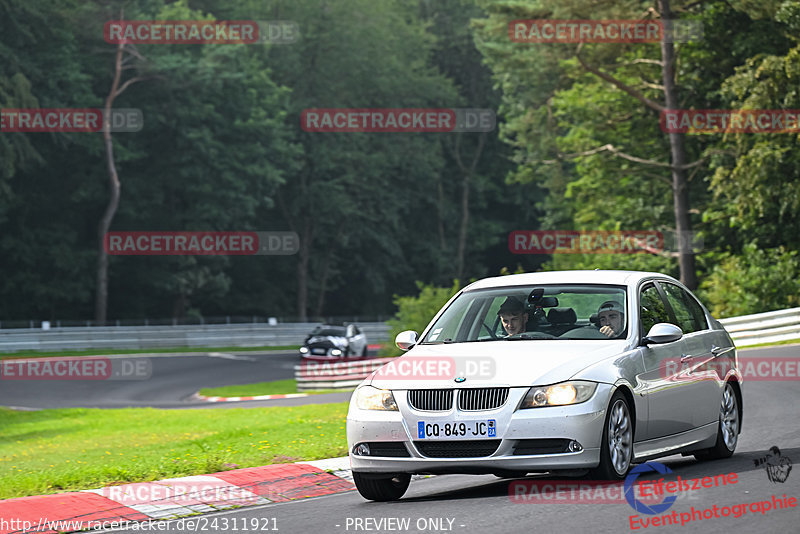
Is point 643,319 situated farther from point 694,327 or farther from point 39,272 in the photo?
point 39,272

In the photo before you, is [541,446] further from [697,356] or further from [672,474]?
[697,356]

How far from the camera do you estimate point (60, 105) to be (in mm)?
63406

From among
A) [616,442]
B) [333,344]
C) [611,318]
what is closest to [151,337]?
[333,344]

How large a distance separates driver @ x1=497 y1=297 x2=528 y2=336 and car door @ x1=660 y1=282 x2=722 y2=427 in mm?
1435

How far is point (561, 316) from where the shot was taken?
10.0 metres

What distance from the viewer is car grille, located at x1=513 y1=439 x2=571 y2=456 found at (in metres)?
8.60

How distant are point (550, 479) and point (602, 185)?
39.4 meters

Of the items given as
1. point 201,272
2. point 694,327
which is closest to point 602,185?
point 201,272

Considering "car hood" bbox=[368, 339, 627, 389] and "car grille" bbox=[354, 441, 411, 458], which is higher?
"car hood" bbox=[368, 339, 627, 389]

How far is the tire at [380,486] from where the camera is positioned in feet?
30.5

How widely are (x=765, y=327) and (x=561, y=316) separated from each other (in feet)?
70.0

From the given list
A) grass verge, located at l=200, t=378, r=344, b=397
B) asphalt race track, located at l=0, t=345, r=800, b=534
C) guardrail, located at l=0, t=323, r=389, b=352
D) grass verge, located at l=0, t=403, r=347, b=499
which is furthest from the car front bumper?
guardrail, located at l=0, t=323, r=389, b=352

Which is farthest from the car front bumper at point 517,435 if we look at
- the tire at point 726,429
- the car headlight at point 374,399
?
the tire at point 726,429

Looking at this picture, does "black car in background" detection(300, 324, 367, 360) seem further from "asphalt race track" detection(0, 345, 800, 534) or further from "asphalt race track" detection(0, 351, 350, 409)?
"asphalt race track" detection(0, 345, 800, 534)
